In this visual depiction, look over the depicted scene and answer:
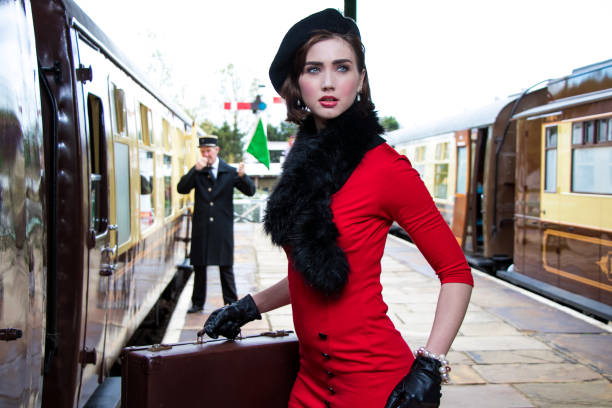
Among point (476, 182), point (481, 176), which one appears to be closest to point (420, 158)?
point (481, 176)

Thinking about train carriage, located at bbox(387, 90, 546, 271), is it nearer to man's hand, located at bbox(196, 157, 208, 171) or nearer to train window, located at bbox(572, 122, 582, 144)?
train window, located at bbox(572, 122, 582, 144)

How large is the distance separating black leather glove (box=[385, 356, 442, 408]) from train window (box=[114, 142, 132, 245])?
3.57 meters

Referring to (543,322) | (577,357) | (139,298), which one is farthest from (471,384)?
(139,298)

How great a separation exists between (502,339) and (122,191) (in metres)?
4.00

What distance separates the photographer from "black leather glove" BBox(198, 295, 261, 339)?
2.06 m

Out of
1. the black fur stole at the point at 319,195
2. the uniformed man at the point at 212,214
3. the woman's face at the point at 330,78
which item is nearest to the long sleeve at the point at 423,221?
the black fur stole at the point at 319,195

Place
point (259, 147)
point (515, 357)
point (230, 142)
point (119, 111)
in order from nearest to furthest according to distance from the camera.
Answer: point (119, 111) → point (515, 357) → point (259, 147) → point (230, 142)

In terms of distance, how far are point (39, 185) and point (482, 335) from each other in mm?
5490

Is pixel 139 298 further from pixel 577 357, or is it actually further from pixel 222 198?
pixel 577 357

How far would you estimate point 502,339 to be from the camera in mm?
6512

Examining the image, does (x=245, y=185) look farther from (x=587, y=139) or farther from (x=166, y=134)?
(x=587, y=139)

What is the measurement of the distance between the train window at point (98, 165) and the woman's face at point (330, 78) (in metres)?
2.61

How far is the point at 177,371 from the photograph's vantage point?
1822mm

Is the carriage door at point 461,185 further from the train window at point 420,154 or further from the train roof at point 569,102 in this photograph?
the train window at point 420,154
